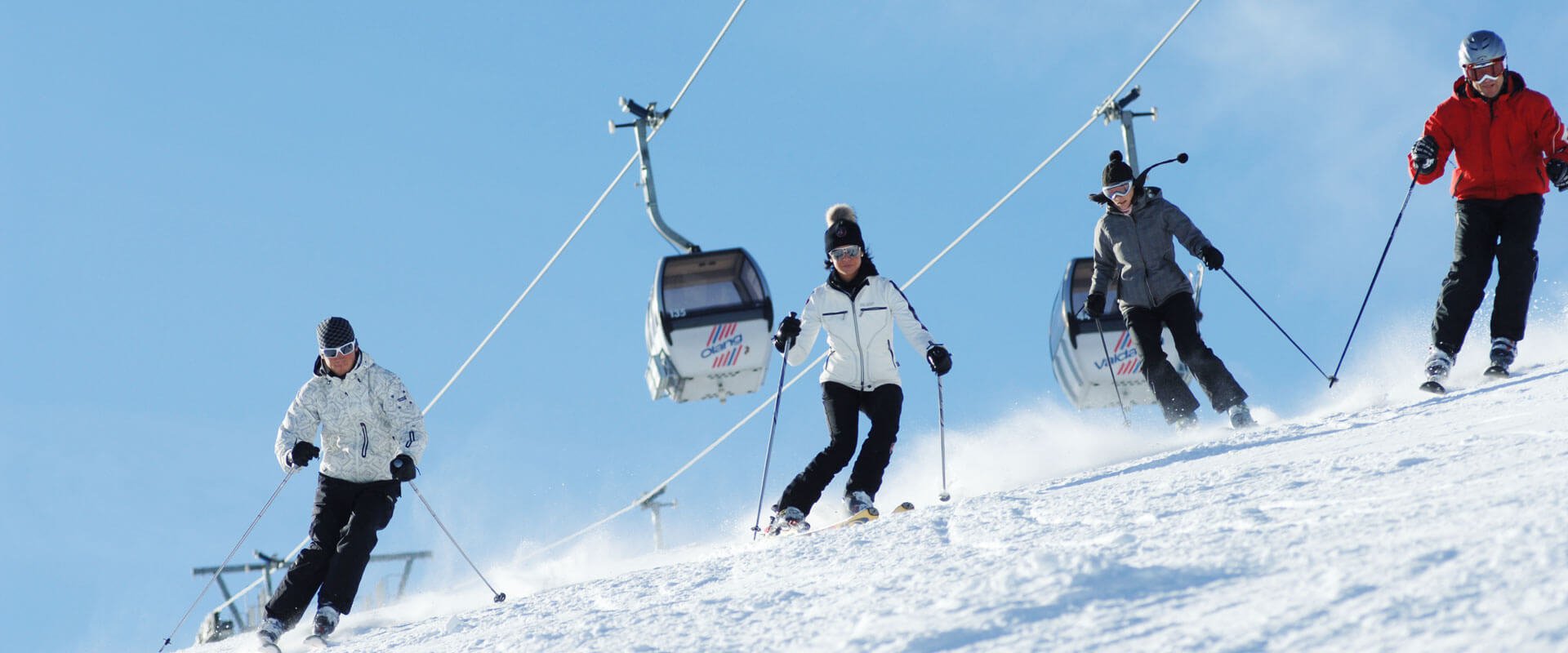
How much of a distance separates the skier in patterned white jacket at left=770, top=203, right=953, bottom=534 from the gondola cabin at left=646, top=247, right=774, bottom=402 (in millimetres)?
6516

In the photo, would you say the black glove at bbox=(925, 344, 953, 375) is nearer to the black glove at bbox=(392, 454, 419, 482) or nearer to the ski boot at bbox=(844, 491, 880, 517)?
the ski boot at bbox=(844, 491, 880, 517)

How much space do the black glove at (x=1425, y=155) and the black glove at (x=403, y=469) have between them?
4233 millimetres

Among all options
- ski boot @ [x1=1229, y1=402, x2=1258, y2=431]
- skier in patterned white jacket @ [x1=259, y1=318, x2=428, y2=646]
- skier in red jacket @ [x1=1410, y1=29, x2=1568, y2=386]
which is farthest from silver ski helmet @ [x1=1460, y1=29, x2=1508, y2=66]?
skier in patterned white jacket @ [x1=259, y1=318, x2=428, y2=646]

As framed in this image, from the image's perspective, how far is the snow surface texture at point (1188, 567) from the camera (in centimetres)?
296

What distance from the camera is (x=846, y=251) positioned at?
21.7ft

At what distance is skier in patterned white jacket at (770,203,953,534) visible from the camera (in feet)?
21.7

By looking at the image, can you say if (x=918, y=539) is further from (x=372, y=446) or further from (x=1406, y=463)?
(x=372, y=446)

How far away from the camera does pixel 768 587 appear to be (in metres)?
4.41

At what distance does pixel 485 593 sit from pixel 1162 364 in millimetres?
3209

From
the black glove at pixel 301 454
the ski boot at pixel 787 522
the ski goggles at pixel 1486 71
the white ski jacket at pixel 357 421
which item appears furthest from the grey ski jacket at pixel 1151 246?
the black glove at pixel 301 454

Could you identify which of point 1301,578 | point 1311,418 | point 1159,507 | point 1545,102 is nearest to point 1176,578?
point 1301,578

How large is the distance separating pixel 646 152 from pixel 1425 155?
8822mm

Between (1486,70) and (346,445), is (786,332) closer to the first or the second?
(346,445)

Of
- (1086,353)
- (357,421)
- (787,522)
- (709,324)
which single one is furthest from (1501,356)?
(1086,353)
